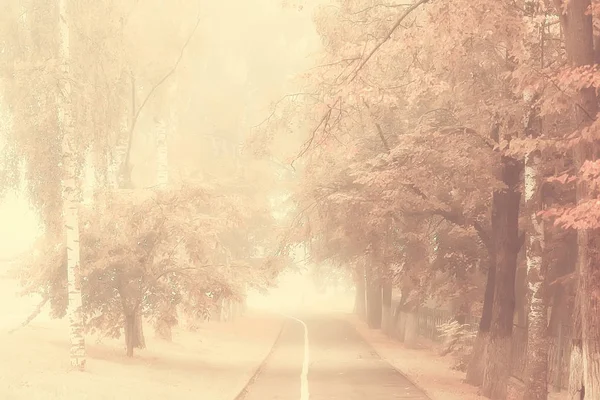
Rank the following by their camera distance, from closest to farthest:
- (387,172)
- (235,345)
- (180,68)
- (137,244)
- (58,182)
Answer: (387,172) → (58,182) → (137,244) → (180,68) → (235,345)

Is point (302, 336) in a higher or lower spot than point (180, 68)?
lower

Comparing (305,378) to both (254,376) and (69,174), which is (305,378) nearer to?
(254,376)

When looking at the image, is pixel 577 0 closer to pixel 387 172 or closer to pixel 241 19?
pixel 387 172

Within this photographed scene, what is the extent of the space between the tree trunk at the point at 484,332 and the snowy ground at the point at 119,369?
20.4 ft

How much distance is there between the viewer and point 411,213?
20.1m

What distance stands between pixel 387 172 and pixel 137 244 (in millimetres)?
8226

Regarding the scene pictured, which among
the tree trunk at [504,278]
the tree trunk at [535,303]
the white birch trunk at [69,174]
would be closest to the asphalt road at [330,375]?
the tree trunk at [504,278]

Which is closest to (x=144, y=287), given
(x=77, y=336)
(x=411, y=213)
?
(x=77, y=336)

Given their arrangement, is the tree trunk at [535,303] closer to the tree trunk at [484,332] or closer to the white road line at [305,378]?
the tree trunk at [484,332]

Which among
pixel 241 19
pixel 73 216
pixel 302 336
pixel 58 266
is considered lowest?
pixel 302 336

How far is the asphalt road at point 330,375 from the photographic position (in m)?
18.3

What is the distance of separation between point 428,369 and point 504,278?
8673mm

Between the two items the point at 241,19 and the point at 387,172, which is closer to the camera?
the point at 387,172

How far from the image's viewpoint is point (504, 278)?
17828mm
